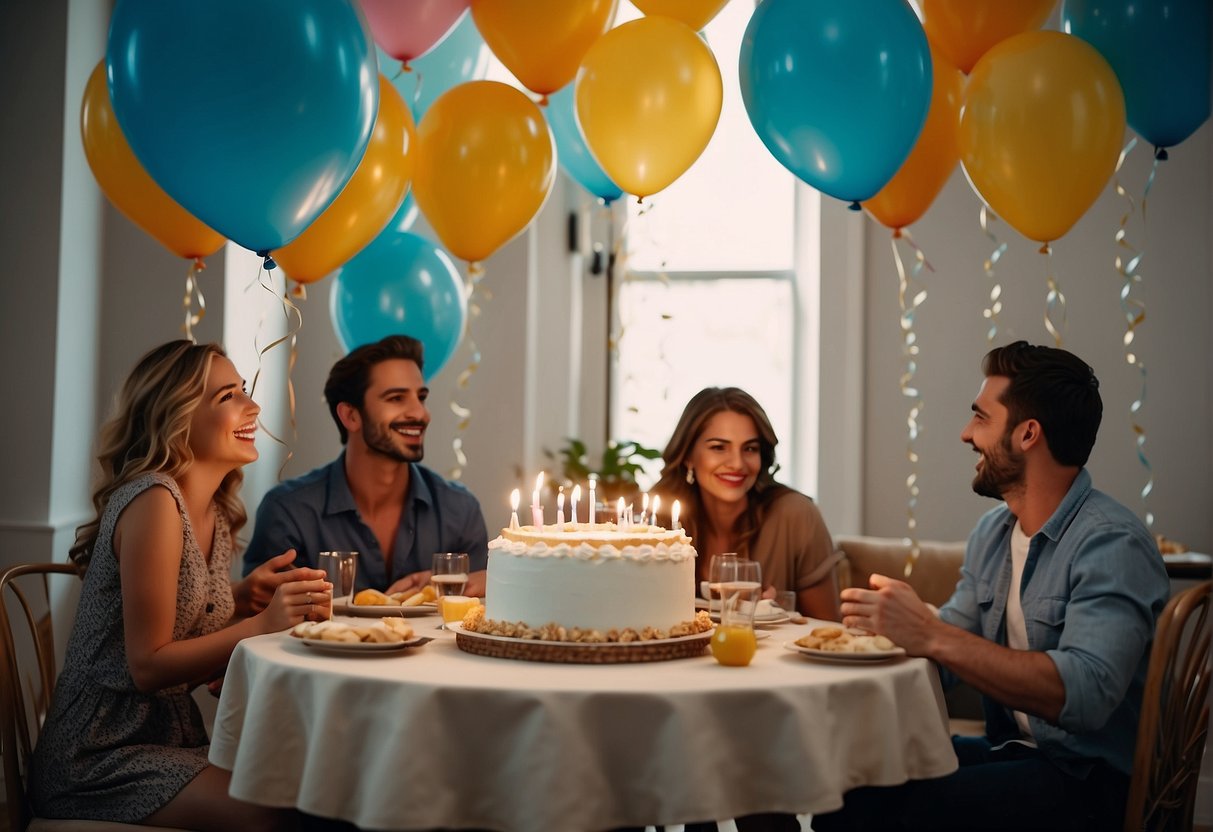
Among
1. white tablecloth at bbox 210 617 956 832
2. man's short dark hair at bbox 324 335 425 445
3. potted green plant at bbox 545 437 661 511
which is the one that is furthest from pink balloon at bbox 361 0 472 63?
potted green plant at bbox 545 437 661 511

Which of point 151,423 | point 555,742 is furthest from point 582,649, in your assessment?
point 151,423

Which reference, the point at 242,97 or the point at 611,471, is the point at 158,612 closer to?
the point at 242,97

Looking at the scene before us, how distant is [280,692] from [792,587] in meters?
1.76

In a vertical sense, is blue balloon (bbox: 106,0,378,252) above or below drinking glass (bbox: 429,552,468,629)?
above

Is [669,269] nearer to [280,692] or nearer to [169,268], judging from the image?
[169,268]

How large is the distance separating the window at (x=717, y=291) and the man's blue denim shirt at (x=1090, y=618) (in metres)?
2.90

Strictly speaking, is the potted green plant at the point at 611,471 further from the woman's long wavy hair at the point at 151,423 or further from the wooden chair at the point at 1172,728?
the wooden chair at the point at 1172,728

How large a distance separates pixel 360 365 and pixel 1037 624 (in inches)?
80.8

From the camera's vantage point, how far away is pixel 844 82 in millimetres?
2695

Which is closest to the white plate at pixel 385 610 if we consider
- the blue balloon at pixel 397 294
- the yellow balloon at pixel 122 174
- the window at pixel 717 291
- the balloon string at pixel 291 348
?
the balloon string at pixel 291 348

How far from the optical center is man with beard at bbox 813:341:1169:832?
2.23 meters

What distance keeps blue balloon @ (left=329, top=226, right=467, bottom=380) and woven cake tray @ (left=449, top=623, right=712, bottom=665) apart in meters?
1.78

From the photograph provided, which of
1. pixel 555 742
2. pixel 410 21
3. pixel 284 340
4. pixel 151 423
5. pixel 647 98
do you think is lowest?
pixel 555 742

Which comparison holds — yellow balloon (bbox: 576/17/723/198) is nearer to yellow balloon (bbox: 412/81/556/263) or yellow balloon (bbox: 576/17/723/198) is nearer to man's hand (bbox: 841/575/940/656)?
yellow balloon (bbox: 412/81/556/263)
